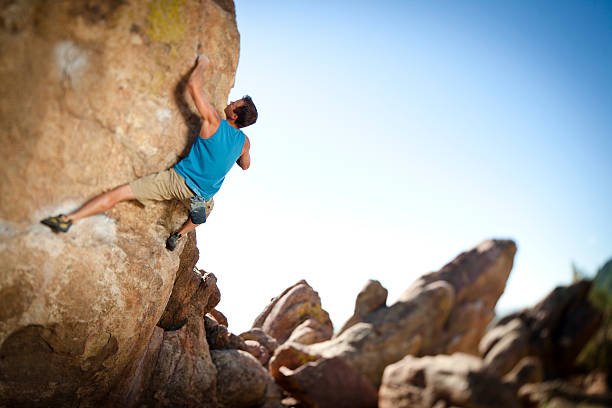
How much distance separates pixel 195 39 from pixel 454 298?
20.0 feet

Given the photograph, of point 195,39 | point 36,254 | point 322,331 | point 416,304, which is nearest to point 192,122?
point 195,39

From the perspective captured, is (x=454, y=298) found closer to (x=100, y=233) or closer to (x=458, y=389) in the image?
(x=458, y=389)

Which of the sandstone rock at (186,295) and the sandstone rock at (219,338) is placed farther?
the sandstone rock at (219,338)

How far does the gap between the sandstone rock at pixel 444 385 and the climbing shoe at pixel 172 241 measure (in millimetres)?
4407

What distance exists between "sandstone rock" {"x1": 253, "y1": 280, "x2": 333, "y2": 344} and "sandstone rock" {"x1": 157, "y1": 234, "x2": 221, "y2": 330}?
27.6 ft

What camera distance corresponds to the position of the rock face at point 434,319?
16.8 ft

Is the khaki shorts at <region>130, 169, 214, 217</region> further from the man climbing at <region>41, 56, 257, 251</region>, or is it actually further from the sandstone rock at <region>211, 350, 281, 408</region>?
the sandstone rock at <region>211, 350, 281, 408</region>

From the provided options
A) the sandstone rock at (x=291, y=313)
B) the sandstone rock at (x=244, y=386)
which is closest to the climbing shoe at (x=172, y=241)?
the sandstone rock at (x=244, y=386)

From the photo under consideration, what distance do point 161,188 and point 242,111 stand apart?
2.26m

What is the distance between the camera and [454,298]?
5512mm

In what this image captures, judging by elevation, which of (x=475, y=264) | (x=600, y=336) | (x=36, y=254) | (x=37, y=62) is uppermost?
(x=37, y=62)

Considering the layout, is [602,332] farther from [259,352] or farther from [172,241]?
[259,352]

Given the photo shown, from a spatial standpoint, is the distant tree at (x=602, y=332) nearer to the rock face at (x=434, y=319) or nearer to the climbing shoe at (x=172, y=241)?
the rock face at (x=434, y=319)

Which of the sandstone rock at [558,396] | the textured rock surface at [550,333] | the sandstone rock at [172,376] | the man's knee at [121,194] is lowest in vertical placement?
the sandstone rock at [558,396]
